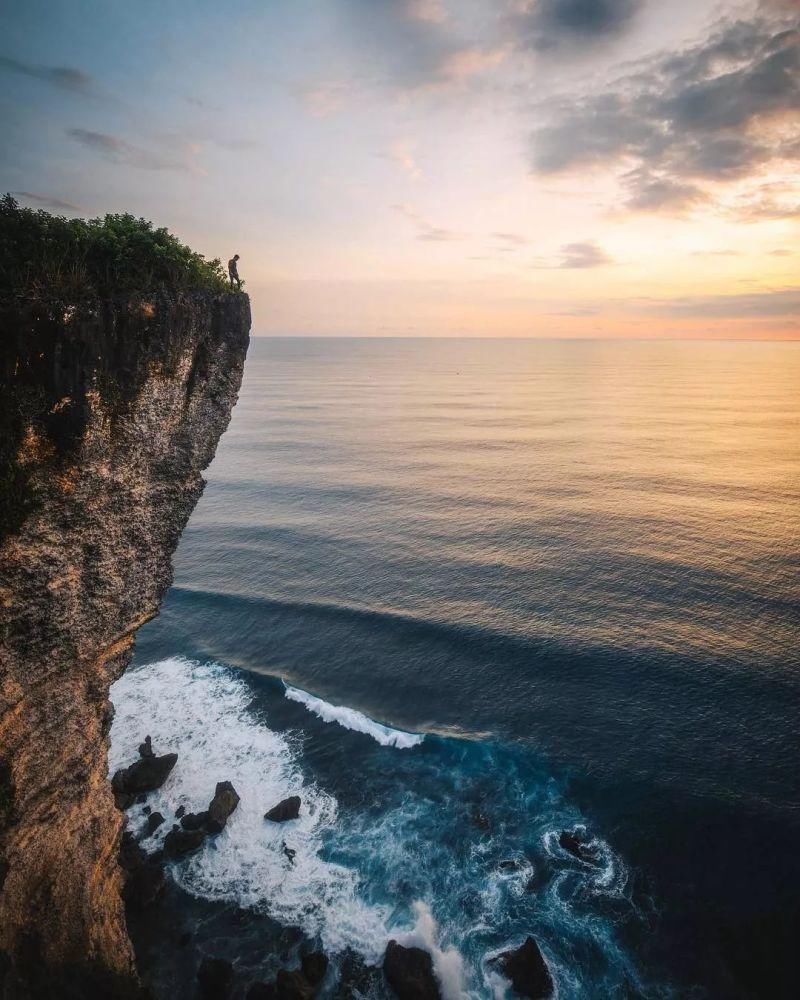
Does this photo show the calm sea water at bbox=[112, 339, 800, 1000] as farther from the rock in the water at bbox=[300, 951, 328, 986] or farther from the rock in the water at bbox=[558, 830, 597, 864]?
the rock in the water at bbox=[300, 951, 328, 986]

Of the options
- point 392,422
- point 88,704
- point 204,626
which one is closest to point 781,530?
point 204,626

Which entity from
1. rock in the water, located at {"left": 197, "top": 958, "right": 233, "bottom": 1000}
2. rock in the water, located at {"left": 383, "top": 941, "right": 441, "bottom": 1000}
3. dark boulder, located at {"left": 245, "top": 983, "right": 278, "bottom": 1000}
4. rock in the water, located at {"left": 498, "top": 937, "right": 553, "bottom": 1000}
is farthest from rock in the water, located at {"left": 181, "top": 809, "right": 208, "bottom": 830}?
rock in the water, located at {"left": 498, "top": 937, "right": 553, "bottom": 1000}

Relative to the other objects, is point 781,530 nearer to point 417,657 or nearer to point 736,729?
point 736,729

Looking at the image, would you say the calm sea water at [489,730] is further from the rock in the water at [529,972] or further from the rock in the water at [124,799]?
the rock in the water at [124,799]

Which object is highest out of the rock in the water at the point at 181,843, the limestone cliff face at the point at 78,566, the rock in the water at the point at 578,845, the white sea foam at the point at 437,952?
the limestone cliff face at the point at 78,566

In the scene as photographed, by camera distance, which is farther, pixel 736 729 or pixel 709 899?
pixel 736 729

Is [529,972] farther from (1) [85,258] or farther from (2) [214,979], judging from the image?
(1) [85,258]

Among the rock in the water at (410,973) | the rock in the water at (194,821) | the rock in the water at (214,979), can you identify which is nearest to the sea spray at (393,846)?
the rock in the water at (410,973)
